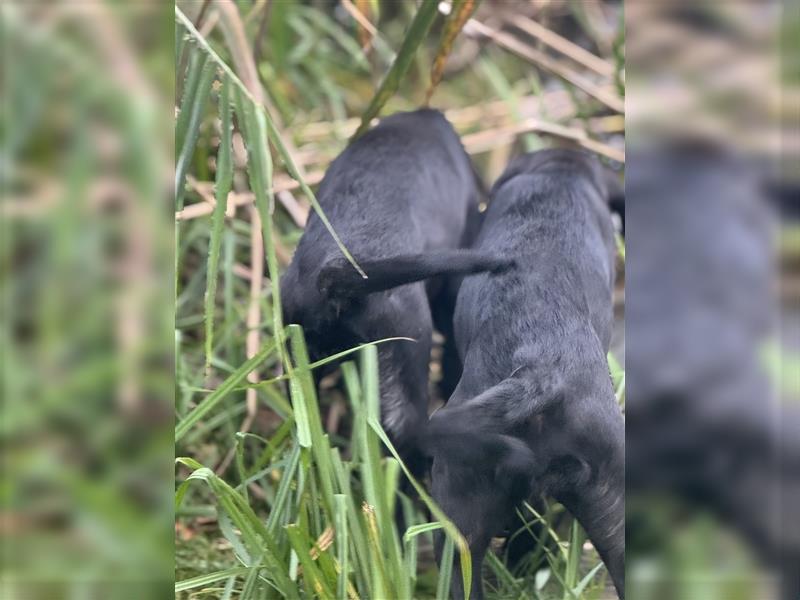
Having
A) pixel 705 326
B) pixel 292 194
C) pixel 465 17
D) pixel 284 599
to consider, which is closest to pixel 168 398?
pixel 705 326

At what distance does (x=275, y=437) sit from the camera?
4.31ft

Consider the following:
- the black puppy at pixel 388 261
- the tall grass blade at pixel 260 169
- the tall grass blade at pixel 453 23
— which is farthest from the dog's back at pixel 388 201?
the tall grass blade at pixel 260 169

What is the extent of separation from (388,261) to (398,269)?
0.02 meters

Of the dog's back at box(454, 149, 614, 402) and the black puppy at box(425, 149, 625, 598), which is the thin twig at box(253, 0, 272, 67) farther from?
the black puppy at box(425, 149, 625, 598)

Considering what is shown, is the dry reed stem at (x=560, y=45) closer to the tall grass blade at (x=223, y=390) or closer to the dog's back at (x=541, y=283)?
the dog's back at (x=541, y=283)

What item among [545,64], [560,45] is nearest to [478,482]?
[545,64]

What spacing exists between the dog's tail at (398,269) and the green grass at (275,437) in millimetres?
82

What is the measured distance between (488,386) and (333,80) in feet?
5.14

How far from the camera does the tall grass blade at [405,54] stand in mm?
1365

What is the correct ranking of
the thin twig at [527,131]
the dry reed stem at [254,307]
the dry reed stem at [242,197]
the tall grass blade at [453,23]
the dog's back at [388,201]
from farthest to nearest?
the thin twig at [527,131]
the dry reed stem at [242,197]
the dry reed stem at [254,307]
the tall grass blade at [453,23]
the dog's back at [388,201]

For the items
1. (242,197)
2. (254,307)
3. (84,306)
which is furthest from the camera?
(242,197)

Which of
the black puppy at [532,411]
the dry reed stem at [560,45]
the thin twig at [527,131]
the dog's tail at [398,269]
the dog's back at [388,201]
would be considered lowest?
the black puppy at [532,411]

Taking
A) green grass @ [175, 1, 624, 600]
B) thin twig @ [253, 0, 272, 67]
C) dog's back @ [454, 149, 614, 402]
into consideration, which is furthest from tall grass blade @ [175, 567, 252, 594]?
thin twig @ [253, 0, 272, 67]

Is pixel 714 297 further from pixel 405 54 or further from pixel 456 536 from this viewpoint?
pixel 405 54
